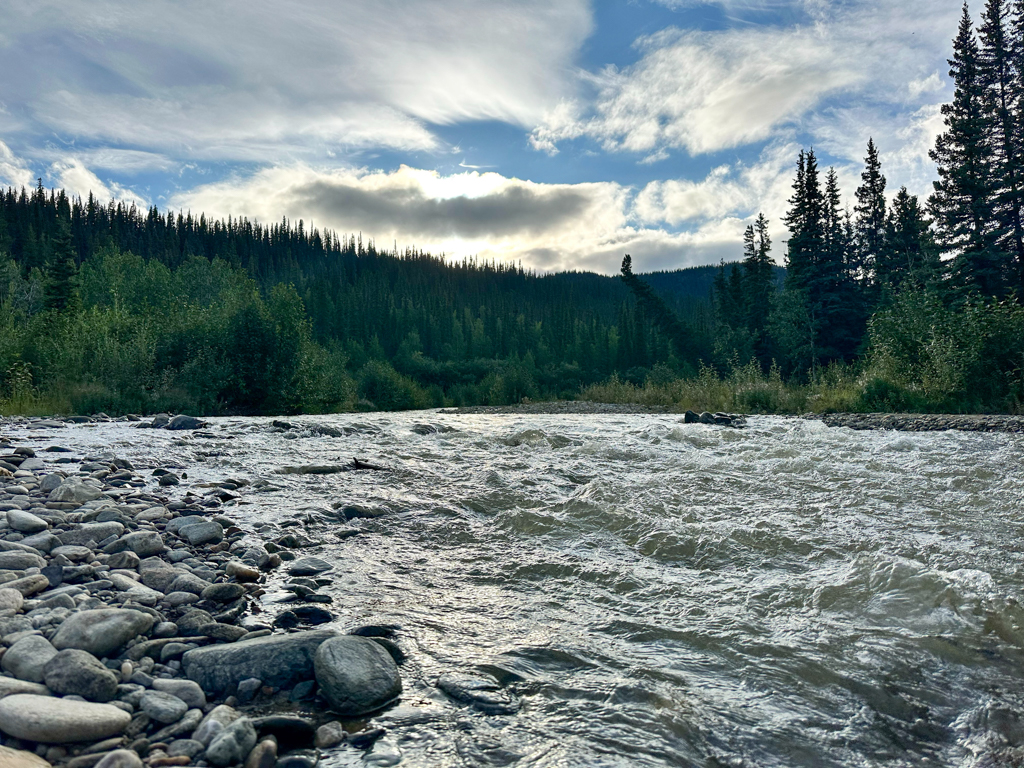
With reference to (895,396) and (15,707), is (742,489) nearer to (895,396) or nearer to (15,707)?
(15,707)

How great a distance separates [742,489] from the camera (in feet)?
23.4

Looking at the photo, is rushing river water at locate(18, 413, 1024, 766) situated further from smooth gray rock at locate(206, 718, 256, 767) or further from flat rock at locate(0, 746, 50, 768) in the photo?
flat rock at locate(0, 746, 50, 768)

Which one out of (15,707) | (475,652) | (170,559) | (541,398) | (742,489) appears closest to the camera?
(15,707)

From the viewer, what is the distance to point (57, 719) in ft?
6.84

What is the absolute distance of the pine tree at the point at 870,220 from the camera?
1642 inches

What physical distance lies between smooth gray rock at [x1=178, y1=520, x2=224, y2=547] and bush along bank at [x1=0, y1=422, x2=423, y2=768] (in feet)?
0.14

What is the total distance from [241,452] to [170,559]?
6.08 metres

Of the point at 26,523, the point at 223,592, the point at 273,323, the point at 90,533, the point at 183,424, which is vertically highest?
the point at 273,323

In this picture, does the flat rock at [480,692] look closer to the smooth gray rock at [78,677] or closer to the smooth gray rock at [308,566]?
the smooth gray rock at [78,677]

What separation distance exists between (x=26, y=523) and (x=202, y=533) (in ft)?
3.90

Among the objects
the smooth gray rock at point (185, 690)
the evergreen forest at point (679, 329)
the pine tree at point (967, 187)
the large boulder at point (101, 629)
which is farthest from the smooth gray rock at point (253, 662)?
the pine tree at point (967, 187)

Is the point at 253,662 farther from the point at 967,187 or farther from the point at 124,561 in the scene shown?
the point at 967,187

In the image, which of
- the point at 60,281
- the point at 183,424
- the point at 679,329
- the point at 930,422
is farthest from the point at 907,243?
the point at 60,281

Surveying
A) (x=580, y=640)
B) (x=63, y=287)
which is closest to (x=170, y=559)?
(x=580, y=640)
